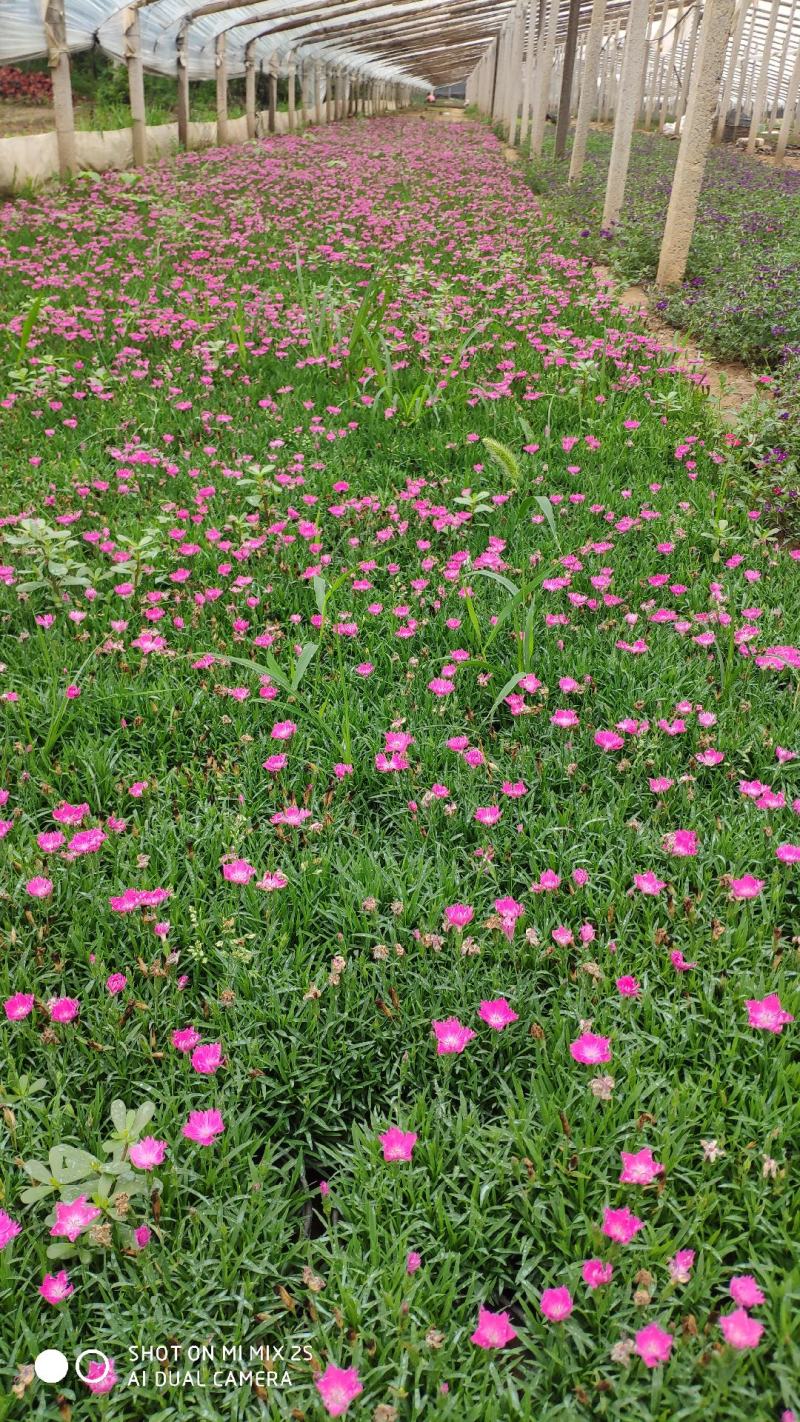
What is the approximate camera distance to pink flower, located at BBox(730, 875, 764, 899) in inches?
63.5

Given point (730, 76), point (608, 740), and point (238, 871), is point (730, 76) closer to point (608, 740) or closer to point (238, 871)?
point (608, 740)

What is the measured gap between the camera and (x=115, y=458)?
381cm

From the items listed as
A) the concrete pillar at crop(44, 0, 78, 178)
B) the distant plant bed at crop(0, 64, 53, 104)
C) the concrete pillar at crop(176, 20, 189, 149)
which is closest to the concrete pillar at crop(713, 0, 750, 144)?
the concrete pillar at crop(176, 20, 189, 149)

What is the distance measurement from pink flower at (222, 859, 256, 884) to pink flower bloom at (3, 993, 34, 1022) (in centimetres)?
40

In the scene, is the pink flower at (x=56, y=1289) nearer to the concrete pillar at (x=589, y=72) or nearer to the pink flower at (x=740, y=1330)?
the pink flower at (x=740, y=1330)

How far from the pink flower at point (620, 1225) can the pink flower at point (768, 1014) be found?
0.39 meters

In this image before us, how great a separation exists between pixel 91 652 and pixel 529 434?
6.66 feet

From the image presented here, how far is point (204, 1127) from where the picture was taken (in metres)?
1.31

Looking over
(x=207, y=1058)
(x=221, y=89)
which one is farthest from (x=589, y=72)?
(x=207, y=1058)

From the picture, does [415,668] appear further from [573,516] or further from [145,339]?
[145,339]

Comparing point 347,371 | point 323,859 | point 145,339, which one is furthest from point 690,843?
point 145,339

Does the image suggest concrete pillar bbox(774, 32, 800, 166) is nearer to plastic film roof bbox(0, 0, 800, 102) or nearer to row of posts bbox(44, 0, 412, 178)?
plastic film roof bbox(0, 0, 800, 102)

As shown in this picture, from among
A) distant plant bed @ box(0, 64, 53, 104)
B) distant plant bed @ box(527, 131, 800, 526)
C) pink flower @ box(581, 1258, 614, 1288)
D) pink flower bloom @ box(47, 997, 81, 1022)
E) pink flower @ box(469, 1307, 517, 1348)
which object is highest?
distant plant bed @ box(0, 64, 53, 104)

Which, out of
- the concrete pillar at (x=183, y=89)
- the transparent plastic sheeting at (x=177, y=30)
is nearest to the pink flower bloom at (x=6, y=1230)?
the transparent plastic sheeting at (x=177, y=30)
